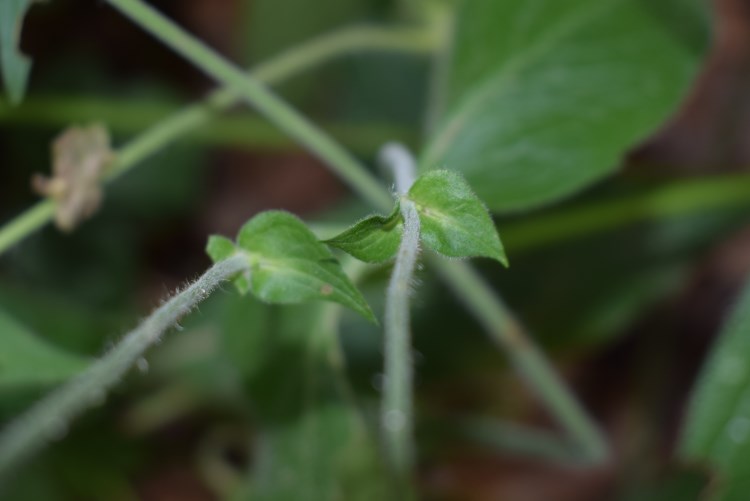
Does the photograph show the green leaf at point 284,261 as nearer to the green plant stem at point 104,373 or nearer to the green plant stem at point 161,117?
the green plant stem at point 104,373

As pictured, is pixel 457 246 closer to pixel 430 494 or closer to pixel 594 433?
pixel 594 433

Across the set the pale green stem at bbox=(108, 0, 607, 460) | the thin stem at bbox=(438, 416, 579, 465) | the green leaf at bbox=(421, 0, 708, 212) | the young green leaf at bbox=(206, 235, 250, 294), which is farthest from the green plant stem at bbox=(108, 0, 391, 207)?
the thin stem at bbox=(438, 416, 579, 465)

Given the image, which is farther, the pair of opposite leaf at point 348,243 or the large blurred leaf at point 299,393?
the large blurred leaf at point 299,393

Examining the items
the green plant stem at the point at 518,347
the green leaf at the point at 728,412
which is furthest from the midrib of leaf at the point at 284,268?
the green leaf at the point at 728,412

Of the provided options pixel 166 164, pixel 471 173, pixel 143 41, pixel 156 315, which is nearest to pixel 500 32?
pixel 471 173

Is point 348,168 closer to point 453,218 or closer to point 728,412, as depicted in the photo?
point 453,218

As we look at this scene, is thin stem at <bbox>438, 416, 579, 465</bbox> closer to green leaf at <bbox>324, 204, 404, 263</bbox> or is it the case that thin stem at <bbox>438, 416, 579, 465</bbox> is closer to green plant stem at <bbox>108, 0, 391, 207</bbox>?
green plant stem at <bbox>108, 0, 391, 207</bbox>

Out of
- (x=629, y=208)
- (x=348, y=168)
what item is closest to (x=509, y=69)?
(x=348, y=168)
